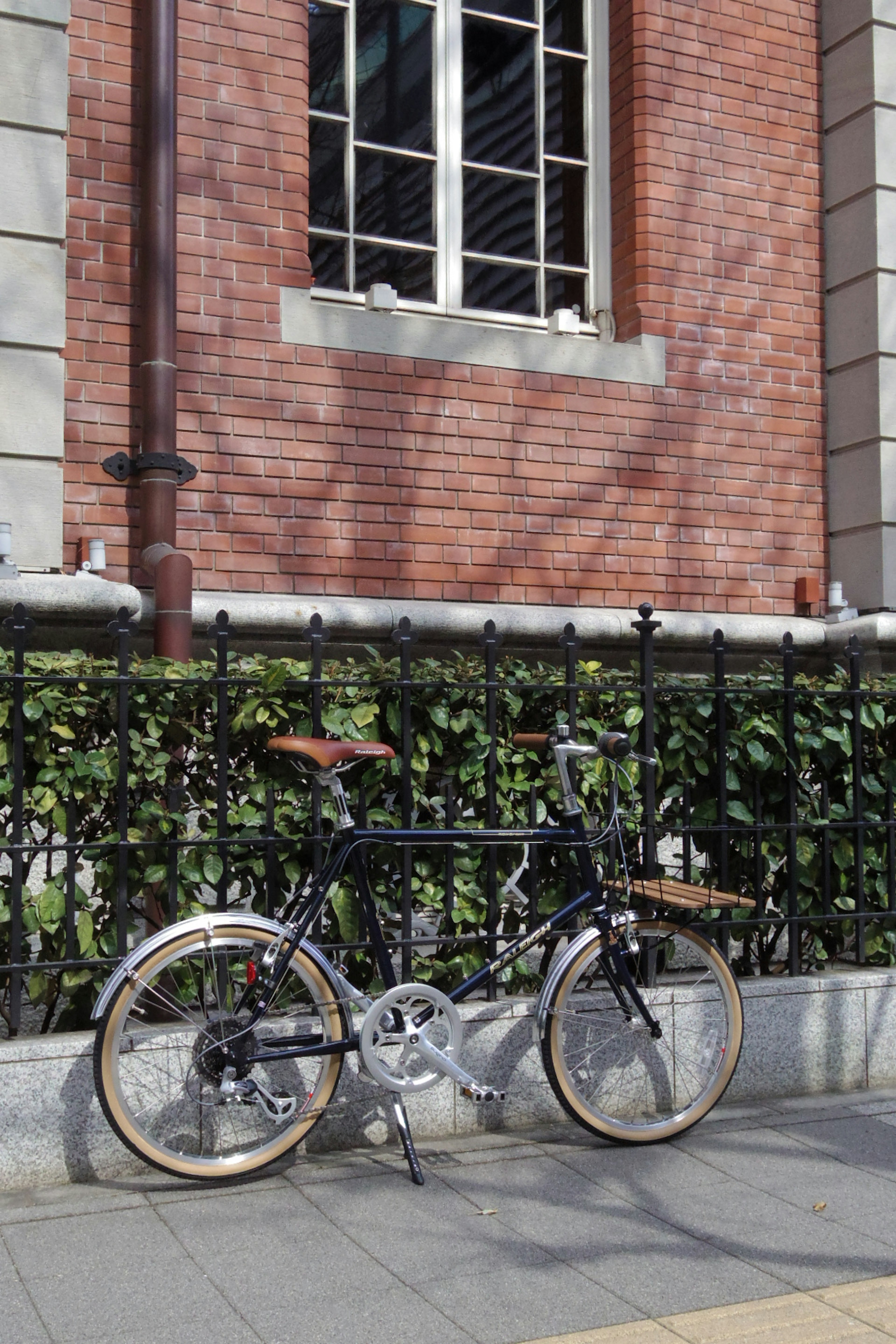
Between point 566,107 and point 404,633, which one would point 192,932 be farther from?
point 566,107

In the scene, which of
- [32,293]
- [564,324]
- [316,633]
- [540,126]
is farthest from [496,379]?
[316,633]

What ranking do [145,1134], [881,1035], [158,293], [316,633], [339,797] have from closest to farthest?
[145,1134] < [339,797] < [316,633] < [881,1035] < [158,293]

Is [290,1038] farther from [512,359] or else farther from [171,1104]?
[512,359]

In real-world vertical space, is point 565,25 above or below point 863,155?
above

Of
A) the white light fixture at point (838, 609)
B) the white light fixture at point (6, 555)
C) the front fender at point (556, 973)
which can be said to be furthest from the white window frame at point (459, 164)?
the front fender at point (556, 973)

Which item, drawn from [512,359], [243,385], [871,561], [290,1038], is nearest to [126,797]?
[290,1038]

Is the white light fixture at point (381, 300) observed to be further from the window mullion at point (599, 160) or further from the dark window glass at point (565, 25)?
the dark window glass at point (565, 25)

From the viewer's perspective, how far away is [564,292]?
23.9 ft

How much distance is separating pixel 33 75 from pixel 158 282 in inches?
38.0

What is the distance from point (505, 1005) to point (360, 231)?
4.19 m

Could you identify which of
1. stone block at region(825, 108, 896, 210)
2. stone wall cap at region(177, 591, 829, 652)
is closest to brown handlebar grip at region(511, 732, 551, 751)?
stone wall cap at region(177, 591, 829, 652)

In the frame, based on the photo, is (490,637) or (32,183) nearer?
(490,637)

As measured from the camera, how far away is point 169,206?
232 inches

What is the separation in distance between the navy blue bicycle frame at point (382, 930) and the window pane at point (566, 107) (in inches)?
174
